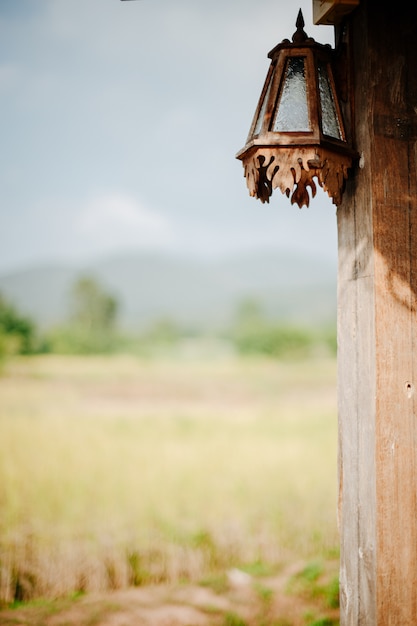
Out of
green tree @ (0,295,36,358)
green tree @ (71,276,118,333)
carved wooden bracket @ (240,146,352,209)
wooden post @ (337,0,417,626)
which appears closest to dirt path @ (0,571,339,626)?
wooden post @ (337,0,417,626)

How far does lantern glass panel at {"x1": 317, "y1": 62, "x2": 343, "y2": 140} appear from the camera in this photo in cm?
144

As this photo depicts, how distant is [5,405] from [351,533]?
16.3 feet

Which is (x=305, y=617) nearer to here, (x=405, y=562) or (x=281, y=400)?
(x=405, y=562)

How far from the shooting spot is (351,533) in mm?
1481

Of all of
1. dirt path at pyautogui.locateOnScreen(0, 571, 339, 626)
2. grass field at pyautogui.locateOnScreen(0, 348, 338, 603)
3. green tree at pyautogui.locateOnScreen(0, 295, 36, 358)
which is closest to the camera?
dirt path at pyautogui.locateOnScreen(0, 571, 339, 626)

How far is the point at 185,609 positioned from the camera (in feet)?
9.82

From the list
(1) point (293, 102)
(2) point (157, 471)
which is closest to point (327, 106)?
(1) point (293, 102)

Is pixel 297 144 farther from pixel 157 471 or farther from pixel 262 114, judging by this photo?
pixel 157 471

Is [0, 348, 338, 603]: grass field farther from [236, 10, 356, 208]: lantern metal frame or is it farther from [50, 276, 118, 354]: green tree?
[236, 10, 356, 208]: lantern metal frame

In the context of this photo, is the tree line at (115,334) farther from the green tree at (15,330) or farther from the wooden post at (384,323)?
the wooden post at (384,323)

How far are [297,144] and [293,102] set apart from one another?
165 mm

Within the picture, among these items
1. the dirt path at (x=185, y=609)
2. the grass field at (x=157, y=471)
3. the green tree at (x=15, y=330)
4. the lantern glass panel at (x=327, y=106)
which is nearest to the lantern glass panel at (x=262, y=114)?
the lantern glass panel at (x=327, y=106)

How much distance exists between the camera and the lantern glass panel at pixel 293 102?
1.39 m

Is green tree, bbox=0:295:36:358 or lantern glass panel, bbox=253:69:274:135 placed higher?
lantern glass panel, bbox=253:69:274:135
